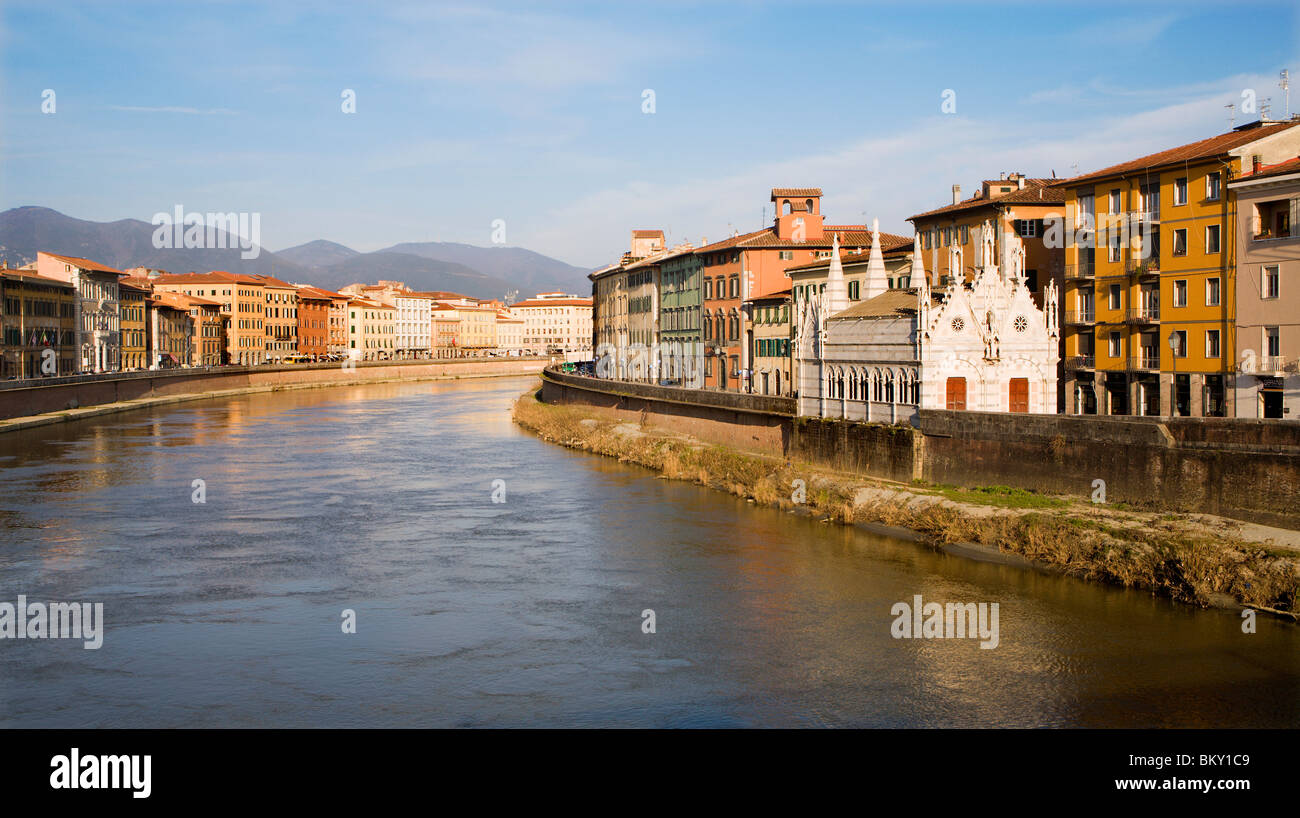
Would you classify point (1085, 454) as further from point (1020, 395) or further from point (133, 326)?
point (133, 326)

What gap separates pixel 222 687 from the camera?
2019 centimetres

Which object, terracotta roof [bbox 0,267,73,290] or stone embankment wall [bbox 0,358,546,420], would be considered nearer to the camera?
stone embankment wall [bbox 0,358,546,420]

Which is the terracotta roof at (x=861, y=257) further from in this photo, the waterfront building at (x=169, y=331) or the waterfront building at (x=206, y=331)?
the waterfront building at (x=206, y=331)

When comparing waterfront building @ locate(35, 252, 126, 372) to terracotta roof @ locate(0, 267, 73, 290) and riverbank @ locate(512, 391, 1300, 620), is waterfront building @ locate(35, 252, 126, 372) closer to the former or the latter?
terracotta roof @ locate(0, 267, 73, 290)

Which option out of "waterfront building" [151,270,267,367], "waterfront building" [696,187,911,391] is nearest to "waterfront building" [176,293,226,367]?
"waterfront building" [151,270,267,367]

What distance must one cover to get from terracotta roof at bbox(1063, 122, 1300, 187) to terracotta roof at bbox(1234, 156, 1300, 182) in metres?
1.03

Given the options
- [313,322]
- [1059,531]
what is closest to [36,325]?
[313,322]

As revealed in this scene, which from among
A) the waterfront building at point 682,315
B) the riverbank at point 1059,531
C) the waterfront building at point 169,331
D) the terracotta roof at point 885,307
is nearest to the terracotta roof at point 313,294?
the waterfront building at point 169,331

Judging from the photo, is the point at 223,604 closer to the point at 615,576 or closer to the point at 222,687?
the point at 222,687

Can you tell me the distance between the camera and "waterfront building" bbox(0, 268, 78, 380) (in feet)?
276

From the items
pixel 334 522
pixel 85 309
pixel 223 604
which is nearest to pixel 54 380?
pixel 85 309

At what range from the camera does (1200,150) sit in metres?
41.0

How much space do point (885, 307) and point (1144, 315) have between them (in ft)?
31.3
